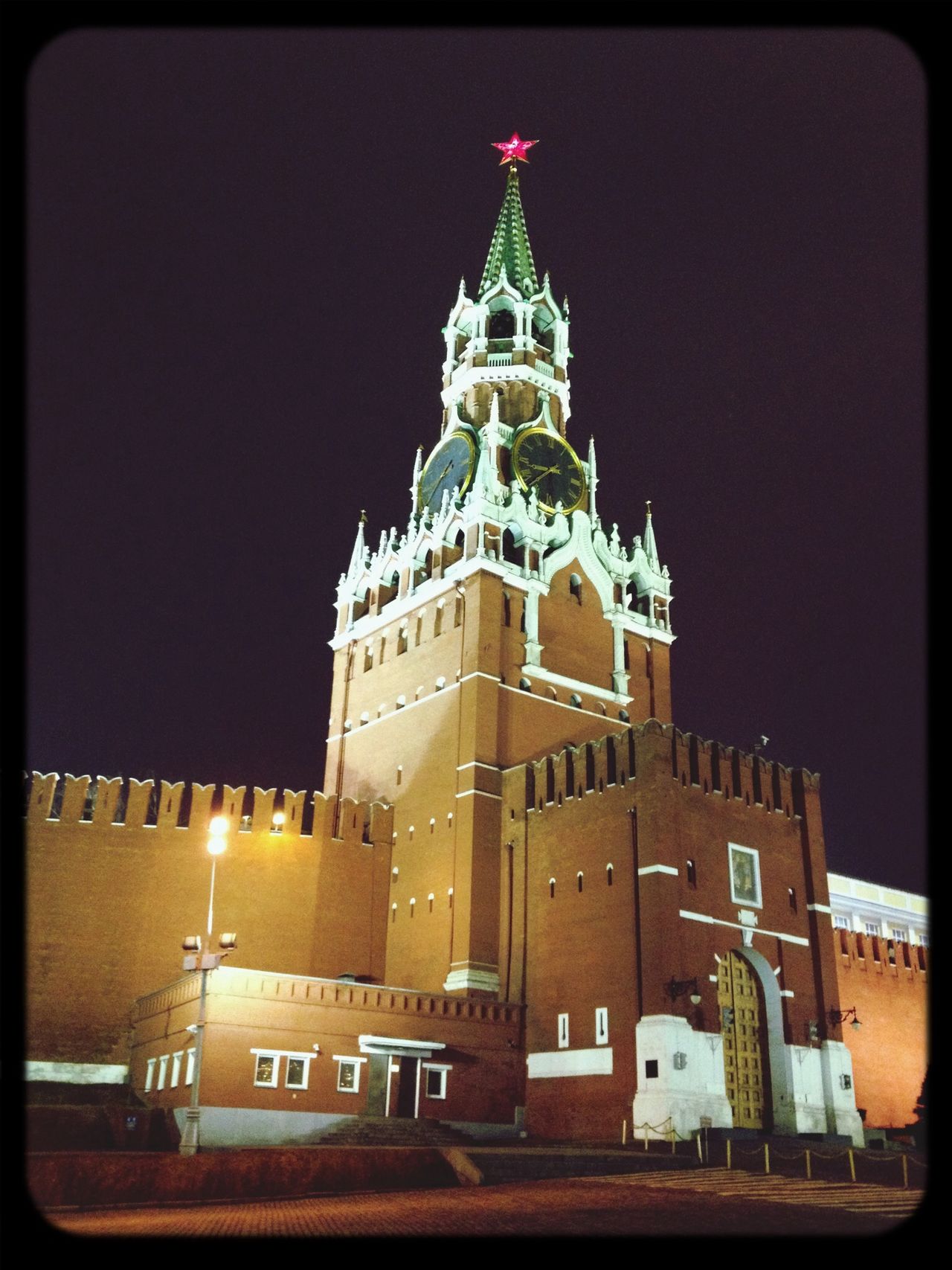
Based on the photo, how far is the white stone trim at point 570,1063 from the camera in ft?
118

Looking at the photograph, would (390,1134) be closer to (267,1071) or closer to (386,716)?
(267,1071)

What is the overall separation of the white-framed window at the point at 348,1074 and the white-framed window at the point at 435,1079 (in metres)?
2.50

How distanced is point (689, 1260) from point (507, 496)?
39766 mm

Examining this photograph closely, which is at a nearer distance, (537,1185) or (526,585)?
(537,1185)

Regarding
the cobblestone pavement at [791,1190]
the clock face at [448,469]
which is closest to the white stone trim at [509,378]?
the clock face at [448,469]

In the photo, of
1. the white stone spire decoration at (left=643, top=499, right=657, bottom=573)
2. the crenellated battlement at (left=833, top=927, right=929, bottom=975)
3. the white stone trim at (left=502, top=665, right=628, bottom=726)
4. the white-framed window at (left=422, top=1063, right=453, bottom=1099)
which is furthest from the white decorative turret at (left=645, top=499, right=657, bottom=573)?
the white-framed window at (left=422, top=1063, right=453, bottom=1099)

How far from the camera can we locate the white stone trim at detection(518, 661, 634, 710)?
47.9m

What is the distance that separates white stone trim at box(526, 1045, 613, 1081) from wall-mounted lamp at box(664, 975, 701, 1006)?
296 cm

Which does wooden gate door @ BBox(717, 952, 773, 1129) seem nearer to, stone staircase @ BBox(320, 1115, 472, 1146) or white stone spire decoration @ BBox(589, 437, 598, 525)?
stone staircase @ BBox(320, 1115, 472, 1146)

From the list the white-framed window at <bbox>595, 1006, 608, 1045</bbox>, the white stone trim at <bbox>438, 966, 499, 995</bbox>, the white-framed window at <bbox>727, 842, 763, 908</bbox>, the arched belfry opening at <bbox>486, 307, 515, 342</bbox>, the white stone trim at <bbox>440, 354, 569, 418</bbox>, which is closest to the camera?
the white-framed window at <bbox>595, 1006, 608, 1045</bbox>

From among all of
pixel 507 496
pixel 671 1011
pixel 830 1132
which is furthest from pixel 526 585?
pixel 830 1132

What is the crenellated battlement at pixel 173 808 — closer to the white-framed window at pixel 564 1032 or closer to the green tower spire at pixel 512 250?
the white-framed window at pixel 564 1032

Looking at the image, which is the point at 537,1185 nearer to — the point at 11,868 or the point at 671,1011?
the point at 671,1011

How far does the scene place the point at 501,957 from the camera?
41.5m
